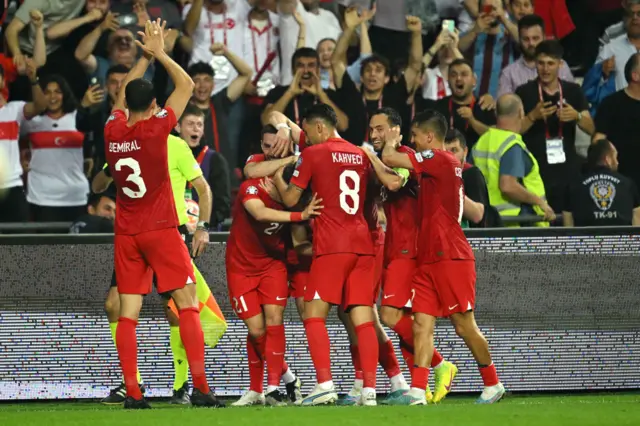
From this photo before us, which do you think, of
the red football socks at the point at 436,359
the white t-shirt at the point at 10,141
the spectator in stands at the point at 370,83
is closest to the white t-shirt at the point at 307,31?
the spectator in stands at the point at 370,83

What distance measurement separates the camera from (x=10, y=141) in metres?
13.1

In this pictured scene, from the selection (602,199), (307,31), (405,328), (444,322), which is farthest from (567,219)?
(307,31)

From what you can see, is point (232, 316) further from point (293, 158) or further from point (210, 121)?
point (210, 121)

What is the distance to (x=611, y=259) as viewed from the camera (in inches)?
428

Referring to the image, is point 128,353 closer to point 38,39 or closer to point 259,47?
point 38,39

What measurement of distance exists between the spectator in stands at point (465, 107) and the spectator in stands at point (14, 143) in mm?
4329

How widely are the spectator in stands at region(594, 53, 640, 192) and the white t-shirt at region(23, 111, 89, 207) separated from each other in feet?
18.9

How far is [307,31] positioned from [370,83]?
4.49 ft

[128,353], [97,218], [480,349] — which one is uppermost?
[97,218]

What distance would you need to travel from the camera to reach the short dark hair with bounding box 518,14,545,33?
14328 mm

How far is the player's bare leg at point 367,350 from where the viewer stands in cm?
905

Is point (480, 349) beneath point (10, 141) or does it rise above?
beneath

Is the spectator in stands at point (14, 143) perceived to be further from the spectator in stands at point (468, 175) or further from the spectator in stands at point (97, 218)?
the spectator in stands at point (468, 175)

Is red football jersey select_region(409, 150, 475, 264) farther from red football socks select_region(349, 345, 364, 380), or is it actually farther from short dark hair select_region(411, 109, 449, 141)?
red football socks select_region(349, 345, 364, 380)
